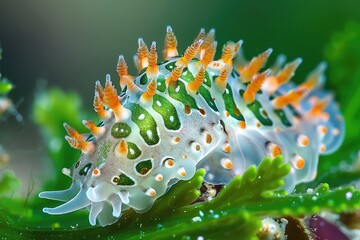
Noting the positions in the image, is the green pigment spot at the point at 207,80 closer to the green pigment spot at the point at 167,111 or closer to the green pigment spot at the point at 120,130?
the green pigment spot at the point at 167,111

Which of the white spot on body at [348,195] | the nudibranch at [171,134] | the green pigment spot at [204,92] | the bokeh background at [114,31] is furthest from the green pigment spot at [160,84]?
the bokeh background at [114,31]

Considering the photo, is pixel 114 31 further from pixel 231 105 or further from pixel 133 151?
pixel 133 151

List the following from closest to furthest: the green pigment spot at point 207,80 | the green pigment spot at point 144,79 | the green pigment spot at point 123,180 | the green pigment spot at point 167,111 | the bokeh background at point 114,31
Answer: the green pigment spot at point 123,180
the green pigment spot at point 167,111
the green pigment spot at point 144,79
the green pigment spot at point 207,80
the bokeh background at point 114,31

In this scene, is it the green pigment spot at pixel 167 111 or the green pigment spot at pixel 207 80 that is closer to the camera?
the green pigment spot at pixel 167 111

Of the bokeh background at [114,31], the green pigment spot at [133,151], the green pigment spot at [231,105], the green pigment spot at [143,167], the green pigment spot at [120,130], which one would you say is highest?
the bokeh background at [114,31]

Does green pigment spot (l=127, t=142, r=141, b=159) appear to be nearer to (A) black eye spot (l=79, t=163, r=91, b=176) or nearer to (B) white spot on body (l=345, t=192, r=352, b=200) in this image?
(A) black eye spot (l=79, t=163, r=91, b=176)

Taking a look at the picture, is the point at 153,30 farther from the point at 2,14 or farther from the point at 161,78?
the point at 161,78

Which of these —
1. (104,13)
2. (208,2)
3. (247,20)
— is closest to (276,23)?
(247,20)
